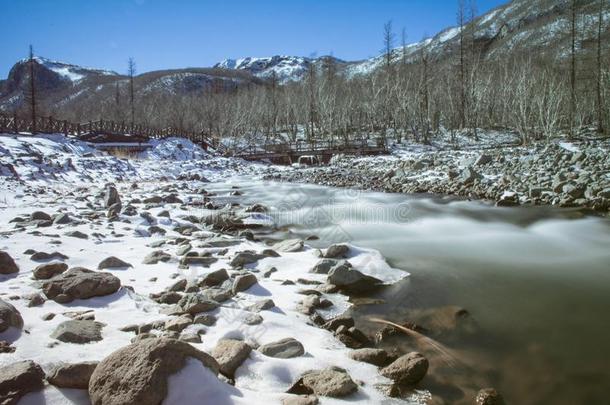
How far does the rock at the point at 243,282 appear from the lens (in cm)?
455

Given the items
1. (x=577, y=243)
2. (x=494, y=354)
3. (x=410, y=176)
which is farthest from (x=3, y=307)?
(x=410, y=176)

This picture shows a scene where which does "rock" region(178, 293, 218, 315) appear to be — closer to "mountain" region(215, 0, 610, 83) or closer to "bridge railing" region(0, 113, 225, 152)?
"bridge railing" region(0, 113, 225, 152)

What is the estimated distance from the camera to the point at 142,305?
377 cm

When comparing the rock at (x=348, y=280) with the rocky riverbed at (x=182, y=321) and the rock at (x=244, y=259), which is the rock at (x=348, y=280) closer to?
the rocky riverbed at (x=182, y=321)

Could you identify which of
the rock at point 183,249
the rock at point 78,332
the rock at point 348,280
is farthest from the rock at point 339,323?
the rock at point 183,249

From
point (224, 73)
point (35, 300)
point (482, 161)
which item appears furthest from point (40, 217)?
point (224, 73)

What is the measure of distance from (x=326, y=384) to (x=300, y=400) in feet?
1.08

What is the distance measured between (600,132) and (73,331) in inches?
1311

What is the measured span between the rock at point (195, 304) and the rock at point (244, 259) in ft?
5.46

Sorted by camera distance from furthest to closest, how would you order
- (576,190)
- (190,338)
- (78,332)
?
(576,190) → (190,338) → (78,332)

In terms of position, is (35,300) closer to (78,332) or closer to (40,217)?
(78,332)

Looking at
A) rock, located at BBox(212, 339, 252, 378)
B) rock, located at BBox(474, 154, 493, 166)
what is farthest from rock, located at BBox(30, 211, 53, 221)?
rock, located at BBox(474, 154, 493, 166)

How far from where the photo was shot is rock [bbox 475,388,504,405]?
2.90m

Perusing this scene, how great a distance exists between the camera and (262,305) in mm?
4012
